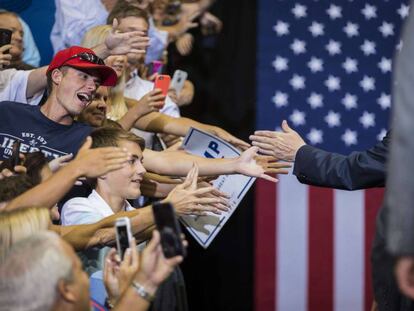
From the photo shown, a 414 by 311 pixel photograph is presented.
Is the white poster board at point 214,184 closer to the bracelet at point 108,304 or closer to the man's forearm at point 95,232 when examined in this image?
the man's forearm at point 95,232

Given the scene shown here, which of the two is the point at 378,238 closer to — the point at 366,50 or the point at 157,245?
the point at 157,245

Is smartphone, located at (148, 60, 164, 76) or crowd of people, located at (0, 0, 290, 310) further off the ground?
smartphone, located at (148, 60, 164, 76)

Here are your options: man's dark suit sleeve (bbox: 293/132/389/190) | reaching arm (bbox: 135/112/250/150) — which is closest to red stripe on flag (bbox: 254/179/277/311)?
reaching arm (bbox: 135/112/250/150)

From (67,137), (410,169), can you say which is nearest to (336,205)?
(67,137)

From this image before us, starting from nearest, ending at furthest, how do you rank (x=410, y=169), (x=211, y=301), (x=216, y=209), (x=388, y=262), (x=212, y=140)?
(x=410, y=169), (x=388, y=262), (x=216, y=209), (x=212, y=140), (x=211, y=301)

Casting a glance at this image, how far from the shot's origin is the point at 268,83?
533 centimetres

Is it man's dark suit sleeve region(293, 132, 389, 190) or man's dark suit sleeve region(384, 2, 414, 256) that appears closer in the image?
man's dark suit sleeve region(384, 2, 414, 256)

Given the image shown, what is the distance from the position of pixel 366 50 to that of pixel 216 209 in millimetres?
2342

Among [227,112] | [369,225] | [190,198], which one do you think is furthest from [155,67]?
[190,198]

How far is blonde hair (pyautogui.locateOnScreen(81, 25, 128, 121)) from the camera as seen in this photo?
164 inches

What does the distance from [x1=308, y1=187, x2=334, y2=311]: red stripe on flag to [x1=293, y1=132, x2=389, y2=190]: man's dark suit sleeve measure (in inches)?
82.6

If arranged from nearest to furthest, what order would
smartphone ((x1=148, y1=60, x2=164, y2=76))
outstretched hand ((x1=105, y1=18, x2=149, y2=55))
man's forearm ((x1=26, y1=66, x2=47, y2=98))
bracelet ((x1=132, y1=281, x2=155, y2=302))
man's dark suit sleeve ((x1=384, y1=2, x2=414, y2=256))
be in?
man's dark suit sleeve ((x1=384, y1=2, x2=414, y2=256)) → bracelet ((x1=132, y1=281, x2=155, y2=302)) → outstretched hand ((x1=105, y1=18, x2=149, y2=55)) → man's forearm ((x1=26, y1=66, x2=47, y2=98)) → smartphone ((x1=148, y1=60, x2=164, y2=76))

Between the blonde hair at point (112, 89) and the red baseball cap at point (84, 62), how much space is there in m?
0.46

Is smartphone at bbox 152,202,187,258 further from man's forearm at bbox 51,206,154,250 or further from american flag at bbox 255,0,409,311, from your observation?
american flag at bbox 255,0,409,311
